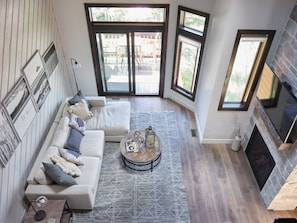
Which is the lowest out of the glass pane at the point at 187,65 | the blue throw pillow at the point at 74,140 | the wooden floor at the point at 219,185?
the wooden floor at the point at 219,185

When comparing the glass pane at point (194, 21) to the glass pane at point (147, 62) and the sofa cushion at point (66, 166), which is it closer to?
the glass pane at point (147, 62)

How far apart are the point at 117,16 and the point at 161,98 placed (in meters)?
2.30

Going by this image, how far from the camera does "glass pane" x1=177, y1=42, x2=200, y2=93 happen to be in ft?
17.7

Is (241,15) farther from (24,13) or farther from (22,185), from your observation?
(22,185)

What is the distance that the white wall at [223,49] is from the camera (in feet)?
11.6

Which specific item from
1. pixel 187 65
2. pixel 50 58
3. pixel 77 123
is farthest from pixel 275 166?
pixel 50 58

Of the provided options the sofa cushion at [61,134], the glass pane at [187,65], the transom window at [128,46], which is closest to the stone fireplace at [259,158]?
the glass pane at [187,65]

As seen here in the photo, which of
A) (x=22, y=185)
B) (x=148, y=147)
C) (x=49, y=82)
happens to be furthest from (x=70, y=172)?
(x=49, y=82)

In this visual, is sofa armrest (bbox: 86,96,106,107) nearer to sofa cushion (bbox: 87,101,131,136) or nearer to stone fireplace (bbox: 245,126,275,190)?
sofa cushion (bbox: 87,101,131,136)

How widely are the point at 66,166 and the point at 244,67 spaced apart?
11.2 ft

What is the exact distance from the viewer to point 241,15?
11.8ft

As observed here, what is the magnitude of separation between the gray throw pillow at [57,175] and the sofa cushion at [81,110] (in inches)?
57.6

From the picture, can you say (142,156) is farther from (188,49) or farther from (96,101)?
(188,49)

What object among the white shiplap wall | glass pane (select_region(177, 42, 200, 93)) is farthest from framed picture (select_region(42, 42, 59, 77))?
glass pane (select_region(177, 42, 200, 93))
